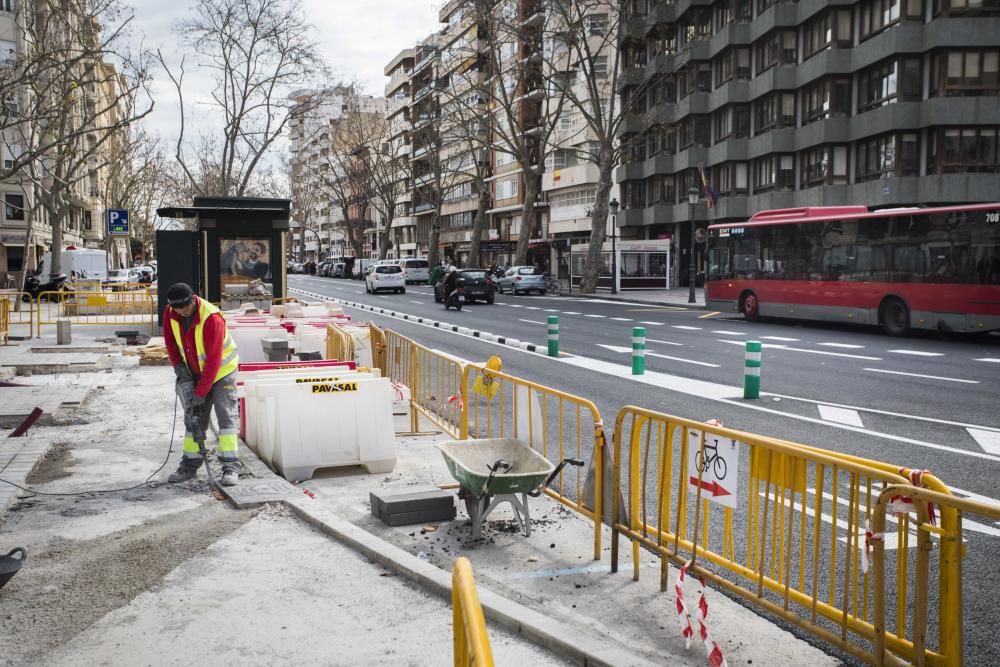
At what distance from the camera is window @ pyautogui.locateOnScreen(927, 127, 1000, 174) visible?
1441 inches

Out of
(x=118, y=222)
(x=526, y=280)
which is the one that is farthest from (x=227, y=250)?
(x=526, y=280)

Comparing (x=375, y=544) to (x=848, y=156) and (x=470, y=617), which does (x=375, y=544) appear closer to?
(x=470, y=617)

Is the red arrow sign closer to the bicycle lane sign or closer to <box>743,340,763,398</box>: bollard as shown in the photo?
the bicycle lane sign

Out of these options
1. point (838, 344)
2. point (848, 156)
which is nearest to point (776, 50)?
point (848, 156)

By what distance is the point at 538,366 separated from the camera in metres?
16.1

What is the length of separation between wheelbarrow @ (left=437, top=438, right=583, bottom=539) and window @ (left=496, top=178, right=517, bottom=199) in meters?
68.8

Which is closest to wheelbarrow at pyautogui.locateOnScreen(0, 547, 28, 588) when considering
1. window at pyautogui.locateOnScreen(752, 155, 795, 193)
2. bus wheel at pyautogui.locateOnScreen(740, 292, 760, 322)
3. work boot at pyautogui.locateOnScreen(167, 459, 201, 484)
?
work boot at pyautogui.locateOnScreen(167, 459, 201, 484)

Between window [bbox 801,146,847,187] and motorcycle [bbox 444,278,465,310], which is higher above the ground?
window [bbox 801,146,847,187]

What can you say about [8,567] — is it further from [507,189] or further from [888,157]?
[507,189]

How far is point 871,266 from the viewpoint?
22.6m

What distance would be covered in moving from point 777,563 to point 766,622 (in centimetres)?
34

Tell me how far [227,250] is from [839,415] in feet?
44.2

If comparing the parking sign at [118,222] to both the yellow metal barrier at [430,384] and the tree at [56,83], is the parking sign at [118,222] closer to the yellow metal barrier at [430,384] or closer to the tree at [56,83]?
the tree at [56,83]

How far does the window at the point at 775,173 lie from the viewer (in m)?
46.9
